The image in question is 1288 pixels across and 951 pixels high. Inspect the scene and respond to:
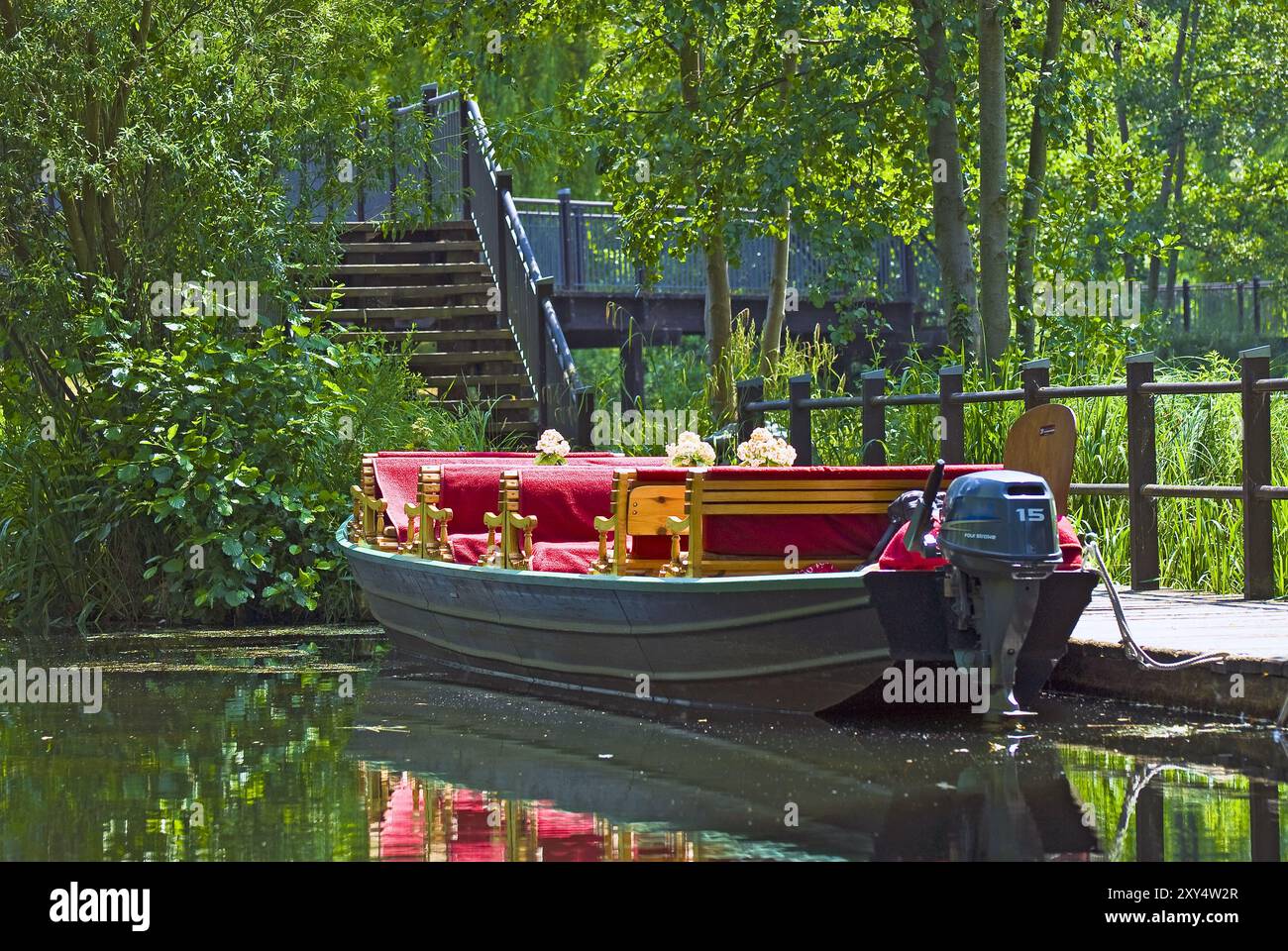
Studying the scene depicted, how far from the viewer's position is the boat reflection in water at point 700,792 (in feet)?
20.1

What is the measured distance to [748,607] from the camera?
9.00 m

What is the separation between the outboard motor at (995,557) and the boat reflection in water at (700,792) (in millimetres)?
393

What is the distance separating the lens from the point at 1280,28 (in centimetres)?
3422

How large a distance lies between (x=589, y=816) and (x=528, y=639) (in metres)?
4.16

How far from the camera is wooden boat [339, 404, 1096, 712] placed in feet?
27.7

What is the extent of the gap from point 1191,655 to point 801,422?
22.5ft

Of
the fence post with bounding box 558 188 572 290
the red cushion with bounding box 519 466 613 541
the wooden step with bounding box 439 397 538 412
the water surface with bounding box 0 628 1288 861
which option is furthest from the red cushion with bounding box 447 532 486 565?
the fence post with bounding box 558 188 572 290

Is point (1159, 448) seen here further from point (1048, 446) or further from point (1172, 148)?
point (1172, 148)

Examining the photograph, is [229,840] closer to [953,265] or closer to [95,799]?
[95,799]
